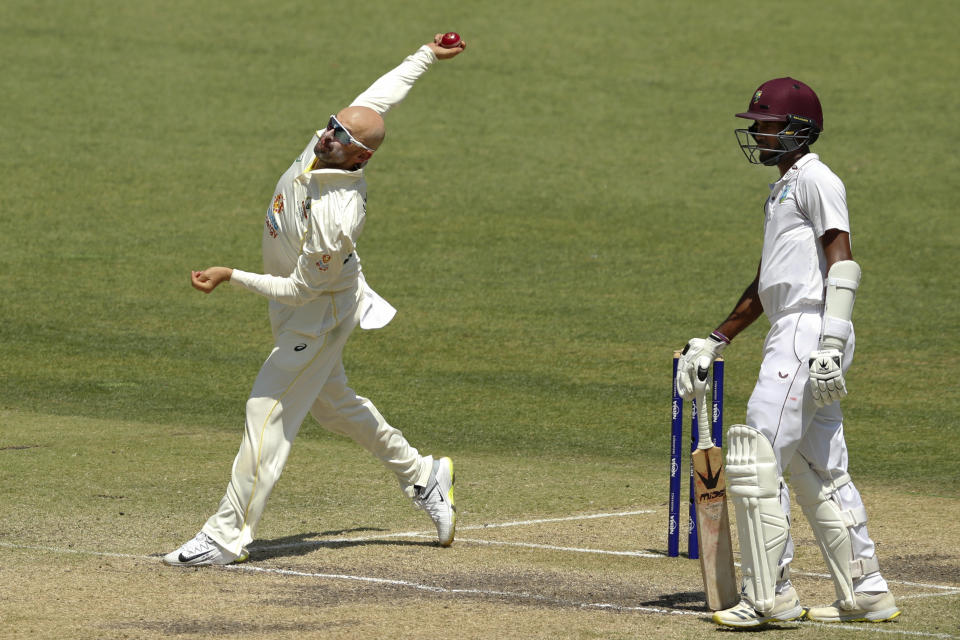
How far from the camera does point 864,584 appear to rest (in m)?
6.38

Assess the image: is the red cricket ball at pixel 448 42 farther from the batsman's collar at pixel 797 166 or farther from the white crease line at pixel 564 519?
the white crease line at pixel 564 519

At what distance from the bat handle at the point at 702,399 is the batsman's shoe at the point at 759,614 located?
0.74 meters

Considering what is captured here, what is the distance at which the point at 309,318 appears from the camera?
24.8 feet

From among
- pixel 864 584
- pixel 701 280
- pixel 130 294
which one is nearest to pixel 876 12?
pixel 701 280

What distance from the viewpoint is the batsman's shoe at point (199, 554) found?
23.9ft

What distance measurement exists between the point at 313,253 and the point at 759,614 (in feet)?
8.94

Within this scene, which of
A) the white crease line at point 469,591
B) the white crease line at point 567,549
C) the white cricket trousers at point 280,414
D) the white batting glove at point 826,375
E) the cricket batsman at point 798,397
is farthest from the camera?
the white crease line at point 567,549

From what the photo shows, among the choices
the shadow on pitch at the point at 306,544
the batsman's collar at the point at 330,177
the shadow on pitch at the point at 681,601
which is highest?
the batsman's collar at the point at 330,177

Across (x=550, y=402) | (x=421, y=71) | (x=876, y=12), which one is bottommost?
(x=550, y=402)

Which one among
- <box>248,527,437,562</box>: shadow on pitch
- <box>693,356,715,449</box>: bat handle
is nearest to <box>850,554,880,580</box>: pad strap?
<box>693,356,715,449</box>: bat handle

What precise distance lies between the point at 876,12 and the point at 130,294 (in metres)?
19.1

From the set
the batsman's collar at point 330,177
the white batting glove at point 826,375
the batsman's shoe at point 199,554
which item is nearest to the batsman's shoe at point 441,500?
the batsman's shoe at point 199,554

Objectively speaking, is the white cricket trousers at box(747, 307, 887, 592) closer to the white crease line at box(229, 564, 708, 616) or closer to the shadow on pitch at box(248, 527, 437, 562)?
the white crease line at box(229, 564, 708, 616)

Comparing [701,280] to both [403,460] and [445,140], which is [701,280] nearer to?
[445,140]
